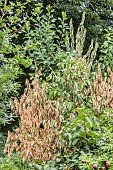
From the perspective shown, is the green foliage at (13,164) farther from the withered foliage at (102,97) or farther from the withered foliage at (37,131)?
the withered foliage at (102,97)

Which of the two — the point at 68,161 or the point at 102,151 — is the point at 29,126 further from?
the point at 102,151

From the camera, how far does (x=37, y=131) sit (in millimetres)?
3086

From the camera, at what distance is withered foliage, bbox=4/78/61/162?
9.82 ft

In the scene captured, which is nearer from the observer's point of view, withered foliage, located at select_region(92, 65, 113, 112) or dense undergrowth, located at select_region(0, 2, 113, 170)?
dense undergrowth, located at select_region(0, 2, 113, 170)

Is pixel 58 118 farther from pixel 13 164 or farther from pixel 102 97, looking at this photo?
pixel 13 164

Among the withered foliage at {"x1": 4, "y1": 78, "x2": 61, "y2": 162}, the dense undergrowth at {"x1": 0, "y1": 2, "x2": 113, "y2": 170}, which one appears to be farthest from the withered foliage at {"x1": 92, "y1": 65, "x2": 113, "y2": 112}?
the withered foliage at {"x1": 4, "y1": 78, "x2": 61, "y2": 162}

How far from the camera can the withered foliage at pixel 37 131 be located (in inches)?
118

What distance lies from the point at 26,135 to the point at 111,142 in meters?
0.81

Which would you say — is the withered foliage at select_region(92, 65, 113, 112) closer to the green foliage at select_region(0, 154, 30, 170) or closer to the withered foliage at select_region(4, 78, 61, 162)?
the withered foliage at select_region(4, 78, 61, 162)


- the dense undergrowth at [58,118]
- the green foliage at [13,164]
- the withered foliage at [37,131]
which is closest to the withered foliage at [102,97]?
the dense undergrowth at [58,118]

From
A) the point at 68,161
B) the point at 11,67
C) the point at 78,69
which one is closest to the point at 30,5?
the point at 78,69

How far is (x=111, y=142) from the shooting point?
8.95 feet

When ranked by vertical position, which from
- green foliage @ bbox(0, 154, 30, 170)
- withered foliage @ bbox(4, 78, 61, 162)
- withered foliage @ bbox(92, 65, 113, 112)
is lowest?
green foliage @ bbox(0, 154, 30, 170)

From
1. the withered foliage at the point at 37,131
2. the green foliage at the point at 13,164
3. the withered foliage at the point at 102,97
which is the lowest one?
the green foliage at the point at 13,164
